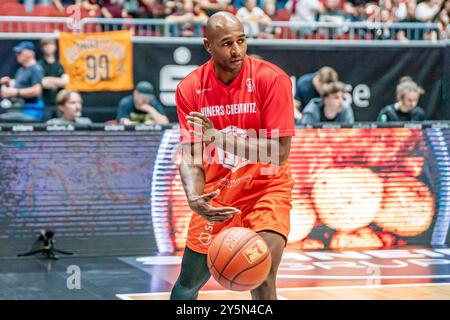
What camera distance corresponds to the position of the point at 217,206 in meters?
7.18

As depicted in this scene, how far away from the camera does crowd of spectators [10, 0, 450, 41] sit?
46.5 feet

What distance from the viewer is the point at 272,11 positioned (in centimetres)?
1541

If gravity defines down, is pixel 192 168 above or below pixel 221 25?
below

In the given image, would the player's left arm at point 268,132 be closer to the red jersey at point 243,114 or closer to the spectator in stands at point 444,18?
the red jersey at point 243,114

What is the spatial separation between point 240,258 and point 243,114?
107 centimetres

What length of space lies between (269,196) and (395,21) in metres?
9.13

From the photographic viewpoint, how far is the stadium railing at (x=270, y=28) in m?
13.4

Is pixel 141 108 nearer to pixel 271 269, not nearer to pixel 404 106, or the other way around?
pixel 404 106

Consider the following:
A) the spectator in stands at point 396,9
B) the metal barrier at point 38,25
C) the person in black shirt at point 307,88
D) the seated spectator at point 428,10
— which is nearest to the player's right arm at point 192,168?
the person in black shirt at point 307,88

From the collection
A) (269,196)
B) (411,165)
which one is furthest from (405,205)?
(269,196)

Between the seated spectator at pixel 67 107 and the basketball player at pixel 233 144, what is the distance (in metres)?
5.00

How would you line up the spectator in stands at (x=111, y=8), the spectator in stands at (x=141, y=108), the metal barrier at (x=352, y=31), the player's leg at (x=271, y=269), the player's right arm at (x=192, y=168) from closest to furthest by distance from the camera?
the player's leg at (x=271, y=269), the player's right arm at (x=192, y=168), the spectator in stands at (x=141, y=108), the spectator in stands at (x=111, y=8), the metal barrier at (x=352, y=31)

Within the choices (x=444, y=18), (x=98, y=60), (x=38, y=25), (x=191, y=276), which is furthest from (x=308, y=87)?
(x=191, y=276)
